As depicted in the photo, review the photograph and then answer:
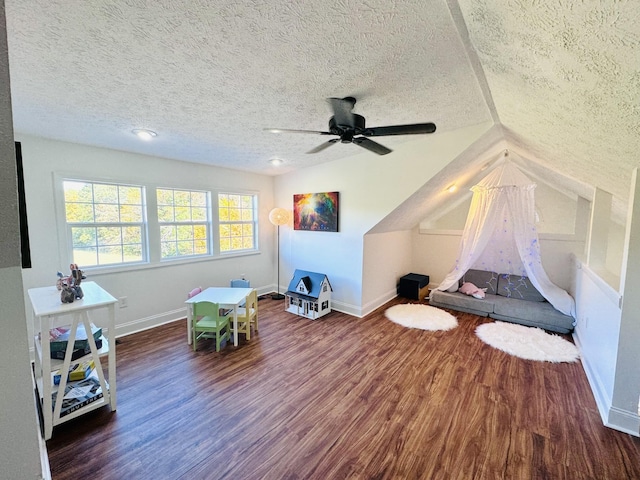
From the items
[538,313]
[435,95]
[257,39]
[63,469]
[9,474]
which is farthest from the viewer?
[538,313]

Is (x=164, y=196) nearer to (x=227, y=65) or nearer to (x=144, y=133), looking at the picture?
(x=144, y=133)

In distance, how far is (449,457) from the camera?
173 cm

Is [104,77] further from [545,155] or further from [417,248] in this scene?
[417,248]

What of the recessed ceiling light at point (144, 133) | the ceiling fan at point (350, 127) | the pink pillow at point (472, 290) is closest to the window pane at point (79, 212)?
the recessed ceiling light at point (144, 133)

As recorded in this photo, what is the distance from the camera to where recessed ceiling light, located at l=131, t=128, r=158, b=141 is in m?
2.57

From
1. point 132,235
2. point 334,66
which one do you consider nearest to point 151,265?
point 132,235

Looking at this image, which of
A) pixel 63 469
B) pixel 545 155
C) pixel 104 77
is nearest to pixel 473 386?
pixel 545 155

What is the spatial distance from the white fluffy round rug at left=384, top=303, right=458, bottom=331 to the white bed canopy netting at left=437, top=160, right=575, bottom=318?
1.79ft

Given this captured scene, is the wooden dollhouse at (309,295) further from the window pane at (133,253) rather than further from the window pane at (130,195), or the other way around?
the window pane at (130,195)

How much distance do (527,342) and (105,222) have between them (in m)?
5.49

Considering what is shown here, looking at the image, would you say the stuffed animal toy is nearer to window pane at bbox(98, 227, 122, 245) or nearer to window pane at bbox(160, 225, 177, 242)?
window pane at bbox(98, 227, 122, 245)

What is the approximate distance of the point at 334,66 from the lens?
5.43ft

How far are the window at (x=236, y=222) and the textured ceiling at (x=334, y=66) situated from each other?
196 centimetres

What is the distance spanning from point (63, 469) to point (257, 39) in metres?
2.80
